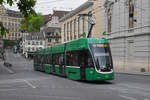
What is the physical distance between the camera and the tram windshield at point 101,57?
55.0 feet

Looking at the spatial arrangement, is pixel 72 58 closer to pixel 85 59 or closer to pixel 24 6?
pixel 85 59

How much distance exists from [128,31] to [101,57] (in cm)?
2019

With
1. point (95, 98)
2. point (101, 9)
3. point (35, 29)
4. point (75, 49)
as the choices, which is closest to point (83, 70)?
point (75, 49)

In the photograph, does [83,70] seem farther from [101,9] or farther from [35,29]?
[35,29]

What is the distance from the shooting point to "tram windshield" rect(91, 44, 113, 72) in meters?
16.8

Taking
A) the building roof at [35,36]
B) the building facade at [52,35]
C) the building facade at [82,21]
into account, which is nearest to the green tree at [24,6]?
the building facade at [82,21]

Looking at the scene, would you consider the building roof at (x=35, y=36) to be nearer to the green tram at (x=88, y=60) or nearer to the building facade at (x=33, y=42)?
the building facade at (x=33, y=42)

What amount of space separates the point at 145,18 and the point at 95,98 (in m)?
23.3

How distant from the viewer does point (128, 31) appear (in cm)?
3625

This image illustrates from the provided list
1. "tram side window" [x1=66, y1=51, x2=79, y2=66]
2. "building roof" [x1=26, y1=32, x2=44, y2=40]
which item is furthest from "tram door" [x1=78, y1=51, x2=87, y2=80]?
"building roof" [x1=26, y1=32, x2=44, y2=40]

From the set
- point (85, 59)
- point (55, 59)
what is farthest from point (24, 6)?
point (55, 59)

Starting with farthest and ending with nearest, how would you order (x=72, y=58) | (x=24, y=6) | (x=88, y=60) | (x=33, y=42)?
(x=33, y=42), (x=72, y=58), (x=88, y=60), (x=24, y=6)

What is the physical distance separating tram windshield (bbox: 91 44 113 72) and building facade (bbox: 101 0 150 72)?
13412 millimetres

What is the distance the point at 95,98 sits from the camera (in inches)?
430
